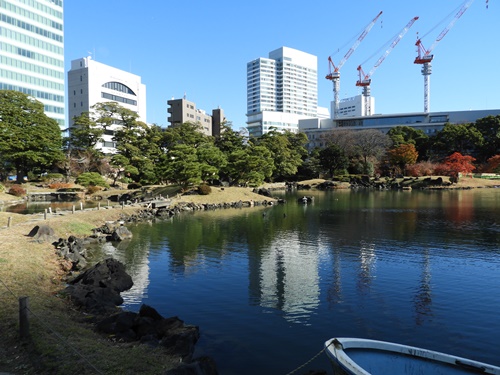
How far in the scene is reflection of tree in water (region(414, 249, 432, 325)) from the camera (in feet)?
49.3

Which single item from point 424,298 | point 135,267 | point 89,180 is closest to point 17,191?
point 89,180

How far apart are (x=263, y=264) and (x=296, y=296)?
614 cm

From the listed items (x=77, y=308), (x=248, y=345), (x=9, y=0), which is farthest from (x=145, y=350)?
(x=9, y=0)

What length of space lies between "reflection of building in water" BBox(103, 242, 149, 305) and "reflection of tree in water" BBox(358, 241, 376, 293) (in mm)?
10334

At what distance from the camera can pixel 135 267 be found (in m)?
22.8

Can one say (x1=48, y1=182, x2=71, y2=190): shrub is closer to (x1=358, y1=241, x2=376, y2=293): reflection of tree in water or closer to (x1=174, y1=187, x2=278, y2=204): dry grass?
(x1=174, y1=187, x2=278, y2=204): dry grass

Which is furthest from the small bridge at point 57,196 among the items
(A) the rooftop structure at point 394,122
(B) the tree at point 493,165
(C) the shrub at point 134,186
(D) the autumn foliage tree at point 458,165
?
(B) the tree at point 493,165

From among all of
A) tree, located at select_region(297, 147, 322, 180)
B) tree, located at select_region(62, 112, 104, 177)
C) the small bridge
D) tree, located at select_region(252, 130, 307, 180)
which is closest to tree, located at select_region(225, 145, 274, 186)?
tree, located at select_region(252, 130, 307, 180)

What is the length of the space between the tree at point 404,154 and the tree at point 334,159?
12.0 meters

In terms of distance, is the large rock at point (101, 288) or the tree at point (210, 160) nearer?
the large rock at point (101, 288)

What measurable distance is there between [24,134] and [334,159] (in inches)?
2823

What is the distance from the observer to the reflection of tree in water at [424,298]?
15.0 m

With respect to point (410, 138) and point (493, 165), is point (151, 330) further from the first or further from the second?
point (410, 138)

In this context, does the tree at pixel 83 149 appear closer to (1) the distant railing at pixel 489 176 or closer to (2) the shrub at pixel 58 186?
(2) the shrub at pixel 58 186
